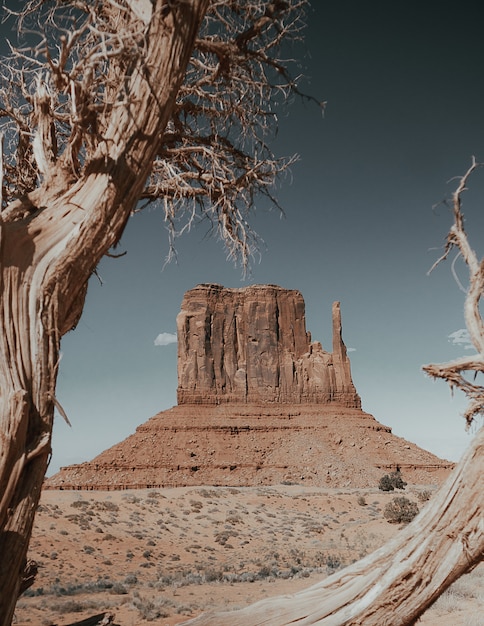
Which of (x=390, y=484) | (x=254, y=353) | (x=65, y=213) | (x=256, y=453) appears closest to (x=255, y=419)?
(x=256, y=453)

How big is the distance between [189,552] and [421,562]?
1976cm

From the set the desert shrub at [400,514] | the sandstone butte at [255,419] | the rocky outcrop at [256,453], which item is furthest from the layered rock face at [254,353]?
the desert shrub at [400,514]

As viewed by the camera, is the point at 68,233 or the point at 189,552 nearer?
the point at 68,233

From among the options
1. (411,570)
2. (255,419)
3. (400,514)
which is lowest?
(400,514)

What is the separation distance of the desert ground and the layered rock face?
37332 millimetres

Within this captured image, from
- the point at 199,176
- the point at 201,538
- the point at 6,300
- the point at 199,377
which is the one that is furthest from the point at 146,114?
the point at 199,377

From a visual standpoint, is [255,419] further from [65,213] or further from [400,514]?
[65,213]

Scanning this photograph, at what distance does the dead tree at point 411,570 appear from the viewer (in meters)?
2.17

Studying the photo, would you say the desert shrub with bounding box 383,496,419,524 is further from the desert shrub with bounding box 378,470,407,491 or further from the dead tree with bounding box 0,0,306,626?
the dead tree with bounding box 0,0,306,626

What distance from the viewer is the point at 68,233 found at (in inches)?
106

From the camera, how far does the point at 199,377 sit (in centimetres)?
7394

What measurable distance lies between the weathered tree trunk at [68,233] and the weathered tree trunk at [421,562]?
56.2 inches

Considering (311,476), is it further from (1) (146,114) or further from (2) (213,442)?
(1) (146,114)

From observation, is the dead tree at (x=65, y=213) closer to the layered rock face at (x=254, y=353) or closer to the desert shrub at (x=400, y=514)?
the desert shrub at (x=400, y=514)
